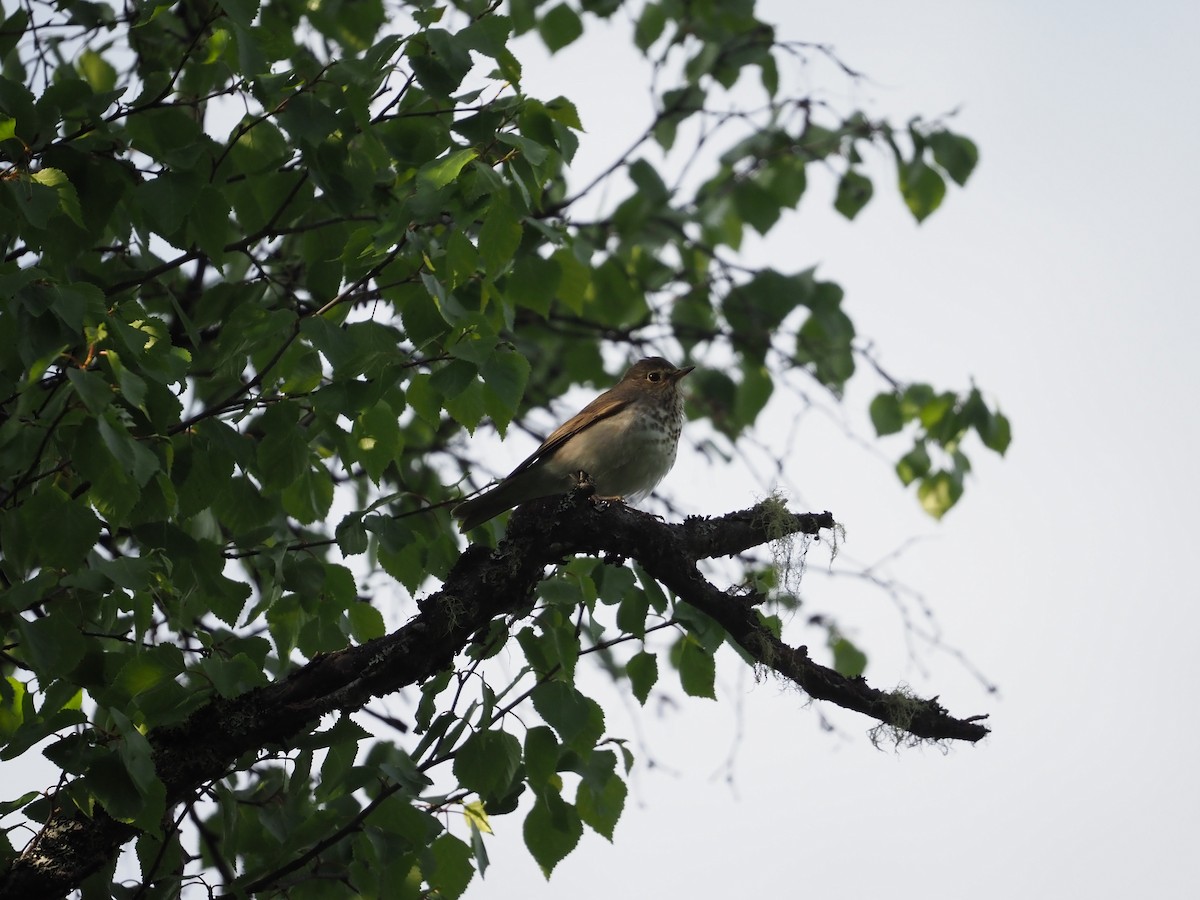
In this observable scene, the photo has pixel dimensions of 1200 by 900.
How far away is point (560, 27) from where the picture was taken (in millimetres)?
6395

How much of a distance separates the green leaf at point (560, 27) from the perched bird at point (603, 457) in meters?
1.85

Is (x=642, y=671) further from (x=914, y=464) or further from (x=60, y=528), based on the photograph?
(x=914, y=464)

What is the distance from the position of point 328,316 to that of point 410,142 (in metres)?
0.67

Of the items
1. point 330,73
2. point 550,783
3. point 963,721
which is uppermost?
point 330,73

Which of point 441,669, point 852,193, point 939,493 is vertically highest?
point 852,193

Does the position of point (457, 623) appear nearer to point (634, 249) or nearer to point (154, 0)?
point (154, 0)

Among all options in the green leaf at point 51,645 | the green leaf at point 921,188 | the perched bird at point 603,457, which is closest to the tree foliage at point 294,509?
the green leaf at point 51,645

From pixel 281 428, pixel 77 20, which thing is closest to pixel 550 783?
pixel 281 428

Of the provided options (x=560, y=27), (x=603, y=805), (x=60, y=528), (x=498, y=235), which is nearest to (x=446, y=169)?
(x=498, y=235)

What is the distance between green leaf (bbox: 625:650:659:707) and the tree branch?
0.35 m

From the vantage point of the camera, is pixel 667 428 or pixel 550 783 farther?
pixel 667 428

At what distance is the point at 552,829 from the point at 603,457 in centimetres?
243

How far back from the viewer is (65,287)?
10.0 feet

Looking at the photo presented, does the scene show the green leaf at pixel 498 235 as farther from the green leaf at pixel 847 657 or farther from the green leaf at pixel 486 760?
the green leaf at pixel 847 657
